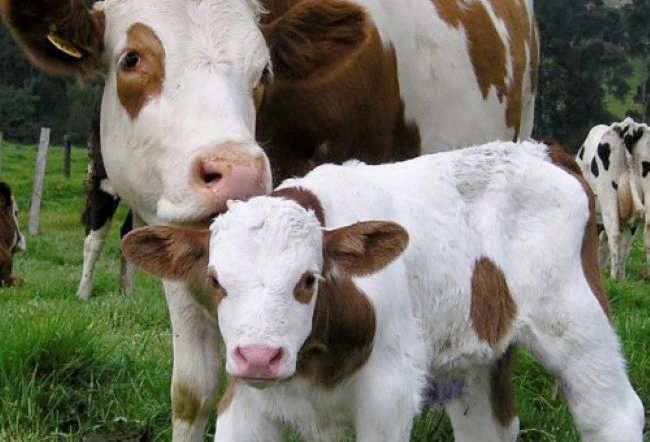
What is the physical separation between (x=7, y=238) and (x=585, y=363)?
469 inches

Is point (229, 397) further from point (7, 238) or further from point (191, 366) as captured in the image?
point (7, 238)

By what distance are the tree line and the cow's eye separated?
147ft

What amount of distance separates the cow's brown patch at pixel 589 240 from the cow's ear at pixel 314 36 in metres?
0.97

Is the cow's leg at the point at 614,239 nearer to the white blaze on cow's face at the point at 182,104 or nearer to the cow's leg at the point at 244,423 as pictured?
the white blaze on cow's face at the point at 182,104

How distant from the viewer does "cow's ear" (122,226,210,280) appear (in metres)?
3.59

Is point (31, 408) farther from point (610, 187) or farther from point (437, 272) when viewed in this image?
point (610, 187)

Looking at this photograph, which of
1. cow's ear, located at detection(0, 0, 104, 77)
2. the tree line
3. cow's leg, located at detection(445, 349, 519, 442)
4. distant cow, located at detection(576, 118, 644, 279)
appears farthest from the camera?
the tree line

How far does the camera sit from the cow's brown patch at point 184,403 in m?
4.70

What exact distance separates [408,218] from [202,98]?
86 cm

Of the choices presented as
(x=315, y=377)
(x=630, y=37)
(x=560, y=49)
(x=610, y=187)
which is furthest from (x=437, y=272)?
(x=630, y=37)

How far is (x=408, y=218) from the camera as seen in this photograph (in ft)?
14.1

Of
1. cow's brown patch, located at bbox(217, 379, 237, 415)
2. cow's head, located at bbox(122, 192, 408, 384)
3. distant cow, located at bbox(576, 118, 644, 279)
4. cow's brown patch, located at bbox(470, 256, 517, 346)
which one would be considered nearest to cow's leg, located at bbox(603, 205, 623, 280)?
distant cow, located at bbox(576, 118, 644, 279)

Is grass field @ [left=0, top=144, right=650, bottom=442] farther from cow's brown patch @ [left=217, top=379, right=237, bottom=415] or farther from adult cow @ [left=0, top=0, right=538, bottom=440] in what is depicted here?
cow's brown patch @ [left=217, top=379, right=237, bottom=415]

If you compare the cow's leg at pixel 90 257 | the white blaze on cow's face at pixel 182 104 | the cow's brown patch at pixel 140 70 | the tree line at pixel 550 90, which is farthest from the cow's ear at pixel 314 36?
the tree line at pixel 550 90
